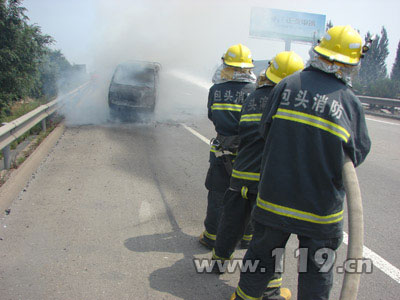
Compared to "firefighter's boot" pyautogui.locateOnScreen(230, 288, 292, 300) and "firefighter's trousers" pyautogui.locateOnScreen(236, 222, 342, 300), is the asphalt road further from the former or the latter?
"firefighter's trousers" pyautogui.locateOnScreen(236, 222, 342, 300)

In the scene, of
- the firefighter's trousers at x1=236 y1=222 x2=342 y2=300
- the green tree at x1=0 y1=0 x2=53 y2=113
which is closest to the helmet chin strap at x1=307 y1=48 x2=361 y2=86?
A: the firefighter's trousers at x1=236 y1=222 x2=342 y2=300

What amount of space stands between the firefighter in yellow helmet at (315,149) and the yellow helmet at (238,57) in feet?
4.00

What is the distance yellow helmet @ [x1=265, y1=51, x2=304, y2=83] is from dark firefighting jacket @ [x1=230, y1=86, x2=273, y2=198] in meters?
0.10

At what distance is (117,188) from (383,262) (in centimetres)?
356

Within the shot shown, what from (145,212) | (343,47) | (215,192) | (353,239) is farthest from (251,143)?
(145,212)

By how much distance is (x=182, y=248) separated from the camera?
3.80 meters

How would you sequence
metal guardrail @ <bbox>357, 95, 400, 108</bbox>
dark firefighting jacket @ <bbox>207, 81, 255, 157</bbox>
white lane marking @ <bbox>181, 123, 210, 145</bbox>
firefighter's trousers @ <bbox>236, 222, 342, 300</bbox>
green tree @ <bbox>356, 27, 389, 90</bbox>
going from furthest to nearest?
green tree @ <bbox>356, 27, 389, 90</bbox> < metal guardrail @ <bbox>357, 95, 400, 108</bbox> < white lane marking @ <bbox>181, 123, 210, 145</bbox> < dark firefighting jacket @ <bbox>207, 81, 255, 157</bbox> < firefighter's trousers @ <bbox>236, 222, 342, 300</bbox>

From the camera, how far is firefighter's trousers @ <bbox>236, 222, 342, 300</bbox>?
2.33 m

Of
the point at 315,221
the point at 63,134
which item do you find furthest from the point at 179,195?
the point at 63,134

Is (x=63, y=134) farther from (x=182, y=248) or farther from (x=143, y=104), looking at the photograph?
(x=182, y=248)

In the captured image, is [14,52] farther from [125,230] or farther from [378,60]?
[378,60]

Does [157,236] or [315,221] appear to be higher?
[315,221]

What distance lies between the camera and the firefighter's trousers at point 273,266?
2326 millimetres

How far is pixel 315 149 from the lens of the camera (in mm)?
2219
